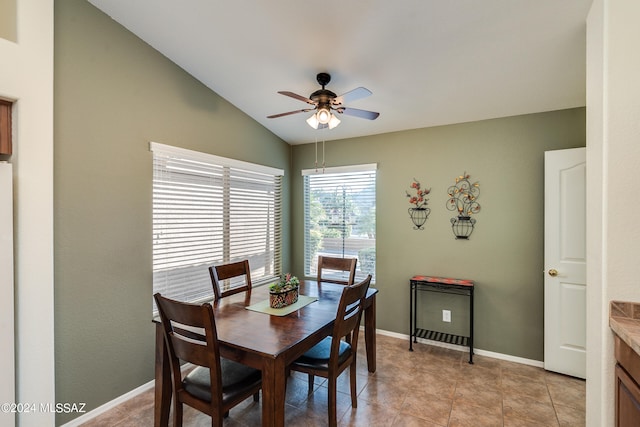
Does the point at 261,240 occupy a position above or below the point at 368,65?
below

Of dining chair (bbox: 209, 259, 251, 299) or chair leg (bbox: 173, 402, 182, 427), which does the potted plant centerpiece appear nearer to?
dining chair (bbox: 209, 259, 251, 299)

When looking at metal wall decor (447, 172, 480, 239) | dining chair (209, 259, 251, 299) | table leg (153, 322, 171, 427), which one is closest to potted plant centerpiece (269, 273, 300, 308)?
dining chair (209, 259, 251, 299)

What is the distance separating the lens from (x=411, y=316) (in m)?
3.26

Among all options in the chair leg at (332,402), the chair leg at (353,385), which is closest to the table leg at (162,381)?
the chair leg at (332,402)

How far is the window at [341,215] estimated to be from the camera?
12.5 ft

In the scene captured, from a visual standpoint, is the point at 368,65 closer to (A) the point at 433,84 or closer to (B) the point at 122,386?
(A) the point at 433,84

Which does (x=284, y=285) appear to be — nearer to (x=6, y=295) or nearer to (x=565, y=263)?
(x=6, y=295)

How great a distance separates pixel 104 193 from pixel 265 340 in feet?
5.62

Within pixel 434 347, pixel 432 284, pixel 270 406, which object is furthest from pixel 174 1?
pixel 434 347

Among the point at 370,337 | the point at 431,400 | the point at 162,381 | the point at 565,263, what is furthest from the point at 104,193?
the point at 565,263

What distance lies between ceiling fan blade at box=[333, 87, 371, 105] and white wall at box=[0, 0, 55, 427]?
191cm

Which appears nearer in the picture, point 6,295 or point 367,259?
point 6,295

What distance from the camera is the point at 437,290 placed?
11.0 feet

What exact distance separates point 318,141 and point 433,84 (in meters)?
1.81
